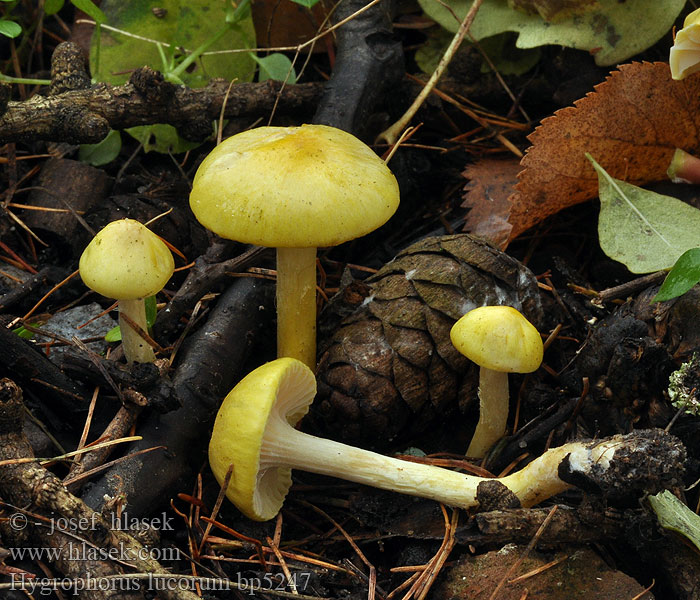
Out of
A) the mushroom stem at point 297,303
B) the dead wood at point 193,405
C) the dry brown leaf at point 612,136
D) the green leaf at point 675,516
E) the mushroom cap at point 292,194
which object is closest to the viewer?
the green leaf at point 675,516

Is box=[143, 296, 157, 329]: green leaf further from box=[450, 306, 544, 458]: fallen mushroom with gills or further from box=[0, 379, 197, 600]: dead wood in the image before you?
box=[450, 306, 544, 458]: fallen mushroom with gills

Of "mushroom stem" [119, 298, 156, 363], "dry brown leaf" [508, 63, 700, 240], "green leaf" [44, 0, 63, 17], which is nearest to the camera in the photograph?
"mushroom stem" [119, 298, 156, 363]

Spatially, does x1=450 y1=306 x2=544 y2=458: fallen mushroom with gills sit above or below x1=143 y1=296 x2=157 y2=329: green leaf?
above

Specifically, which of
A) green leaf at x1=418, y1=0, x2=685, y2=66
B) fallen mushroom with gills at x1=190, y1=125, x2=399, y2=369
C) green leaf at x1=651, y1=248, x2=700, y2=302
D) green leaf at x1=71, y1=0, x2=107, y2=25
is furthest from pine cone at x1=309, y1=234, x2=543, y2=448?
green leaf at x1=71, y1=0, x2=107, y2=25

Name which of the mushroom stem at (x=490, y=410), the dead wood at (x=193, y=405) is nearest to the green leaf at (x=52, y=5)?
the dead wood at (x=193, y=405)

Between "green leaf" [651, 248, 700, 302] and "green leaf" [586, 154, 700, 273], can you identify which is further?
"green leaf" [586, 154, 700, 273]

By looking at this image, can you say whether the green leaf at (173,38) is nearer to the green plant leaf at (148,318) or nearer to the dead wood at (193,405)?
the dead wood at (193,405)
